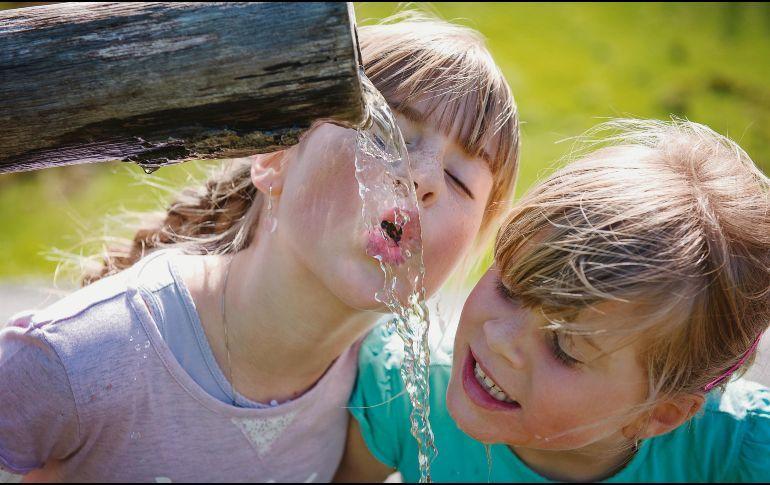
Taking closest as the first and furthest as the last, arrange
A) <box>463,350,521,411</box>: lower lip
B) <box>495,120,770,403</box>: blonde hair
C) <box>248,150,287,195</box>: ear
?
1. <box>495,120,770,403</box>: blonde hair
2. <box>463,350,521,411</box>: lower lip
3. <box>248,150,287,195</box>: ear

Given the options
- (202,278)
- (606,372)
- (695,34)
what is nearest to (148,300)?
(202,278)

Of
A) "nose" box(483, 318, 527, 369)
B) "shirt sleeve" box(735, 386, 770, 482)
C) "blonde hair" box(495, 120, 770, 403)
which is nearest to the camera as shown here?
"blonde hair" box(495, 120, 770, 403)

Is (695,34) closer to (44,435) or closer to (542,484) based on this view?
(542,484)

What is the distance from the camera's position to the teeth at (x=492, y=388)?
210 cm

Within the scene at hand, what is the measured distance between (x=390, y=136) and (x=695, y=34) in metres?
5.24

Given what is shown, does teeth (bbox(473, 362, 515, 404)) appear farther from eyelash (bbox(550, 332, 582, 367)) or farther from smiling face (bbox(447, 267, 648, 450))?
eyelash (bbox(550, 332, 582, 367))

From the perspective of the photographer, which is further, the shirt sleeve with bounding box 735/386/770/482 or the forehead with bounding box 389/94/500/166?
the shirt sleeve with bounding box 735/386/770/482

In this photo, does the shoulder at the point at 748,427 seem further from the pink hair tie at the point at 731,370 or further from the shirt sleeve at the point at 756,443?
the pink hair tie at the point at 731,370

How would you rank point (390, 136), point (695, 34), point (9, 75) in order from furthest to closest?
point (695, 34), point (390, 136), point (9, 75)

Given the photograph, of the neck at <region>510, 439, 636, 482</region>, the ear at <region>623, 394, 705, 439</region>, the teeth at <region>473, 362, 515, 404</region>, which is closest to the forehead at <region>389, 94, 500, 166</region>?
the teeth at <region>473, 362, 515, 404</region>

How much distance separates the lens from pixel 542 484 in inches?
101

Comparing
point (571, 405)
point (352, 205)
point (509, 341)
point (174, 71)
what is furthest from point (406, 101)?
point (571, 405)

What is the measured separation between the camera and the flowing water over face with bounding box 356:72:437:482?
193cm

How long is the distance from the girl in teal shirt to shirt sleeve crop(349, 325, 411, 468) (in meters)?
0.50
